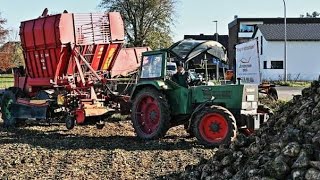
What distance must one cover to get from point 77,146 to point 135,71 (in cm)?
674

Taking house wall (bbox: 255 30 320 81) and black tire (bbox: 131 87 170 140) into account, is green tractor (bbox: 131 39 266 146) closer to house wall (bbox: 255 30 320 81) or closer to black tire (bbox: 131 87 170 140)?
black tire (bbox: 131 87 170 140)

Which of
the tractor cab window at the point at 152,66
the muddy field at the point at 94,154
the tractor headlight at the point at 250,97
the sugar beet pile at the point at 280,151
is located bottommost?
the muddy field at the point at 94,154

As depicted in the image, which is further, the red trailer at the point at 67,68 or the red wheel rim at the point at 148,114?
the red trailer at the point at 67,68

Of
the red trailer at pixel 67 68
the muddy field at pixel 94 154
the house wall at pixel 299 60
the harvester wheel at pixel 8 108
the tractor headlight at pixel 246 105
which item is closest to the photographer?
the muddy field at pixel 94 154

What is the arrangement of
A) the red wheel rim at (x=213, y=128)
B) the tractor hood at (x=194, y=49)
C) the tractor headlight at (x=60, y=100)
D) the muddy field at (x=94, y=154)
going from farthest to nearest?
the tractor headlight at (x=60, y=100) < the tractor hood at (x=194, y=49) < the red wheel rim at (x=213, y=128) < the muddy field at (x=94, y=154)

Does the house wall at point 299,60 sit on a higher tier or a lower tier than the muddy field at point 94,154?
higher

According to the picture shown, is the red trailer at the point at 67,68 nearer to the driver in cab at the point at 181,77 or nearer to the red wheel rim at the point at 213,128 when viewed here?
the driver in cab at the point at 181,77

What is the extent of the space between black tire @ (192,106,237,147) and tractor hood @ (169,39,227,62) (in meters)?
1.28

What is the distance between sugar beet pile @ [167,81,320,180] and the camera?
19.1 feet

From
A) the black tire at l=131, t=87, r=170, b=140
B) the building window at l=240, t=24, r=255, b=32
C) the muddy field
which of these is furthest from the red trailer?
the building window at l=240, t=24, r=255, b=32

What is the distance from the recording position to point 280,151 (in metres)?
6.20

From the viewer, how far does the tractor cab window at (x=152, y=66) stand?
12789 mm

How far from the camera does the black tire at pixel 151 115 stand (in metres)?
12.6

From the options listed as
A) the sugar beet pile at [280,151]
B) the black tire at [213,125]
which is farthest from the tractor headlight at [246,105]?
the sugar beet pile at [280,151]
